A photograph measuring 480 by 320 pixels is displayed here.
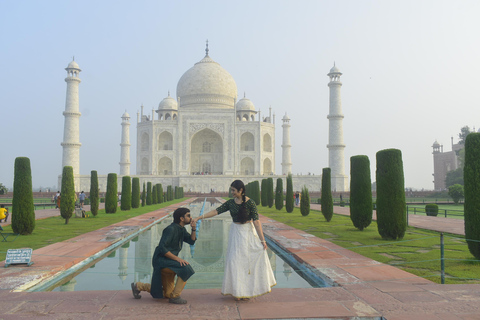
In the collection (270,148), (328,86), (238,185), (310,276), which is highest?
(328,86)

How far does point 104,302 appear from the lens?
9.45ft

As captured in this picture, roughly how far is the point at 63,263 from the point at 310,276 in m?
2.52

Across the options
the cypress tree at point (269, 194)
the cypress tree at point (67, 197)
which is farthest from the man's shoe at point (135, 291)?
the cypress tree at point (269, 194)

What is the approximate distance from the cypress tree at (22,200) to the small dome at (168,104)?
1119 inches

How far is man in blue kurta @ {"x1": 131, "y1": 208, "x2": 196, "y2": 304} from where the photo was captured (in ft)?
9.46

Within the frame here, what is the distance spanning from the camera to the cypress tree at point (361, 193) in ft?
→ 24.9

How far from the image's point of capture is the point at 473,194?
4.59 metres

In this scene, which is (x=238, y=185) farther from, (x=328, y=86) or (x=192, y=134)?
(x=192, y=134)

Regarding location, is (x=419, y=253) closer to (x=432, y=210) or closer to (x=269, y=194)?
(x=432, y=210)

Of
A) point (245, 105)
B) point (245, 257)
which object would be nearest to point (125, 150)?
point (245, 105)

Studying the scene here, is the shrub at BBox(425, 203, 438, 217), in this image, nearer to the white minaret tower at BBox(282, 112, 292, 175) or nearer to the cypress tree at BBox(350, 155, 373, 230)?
the cypress tree at BBox(350, 155, 373, 230)

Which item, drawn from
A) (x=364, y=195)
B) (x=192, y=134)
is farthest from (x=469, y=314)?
(x=192, y=134)

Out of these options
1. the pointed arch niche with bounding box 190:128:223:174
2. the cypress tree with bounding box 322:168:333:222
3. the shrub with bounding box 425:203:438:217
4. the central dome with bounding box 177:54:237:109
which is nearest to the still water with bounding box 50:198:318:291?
the cypress tree with bounding box 322:168:333:222

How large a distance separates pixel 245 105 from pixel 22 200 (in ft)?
96.4
